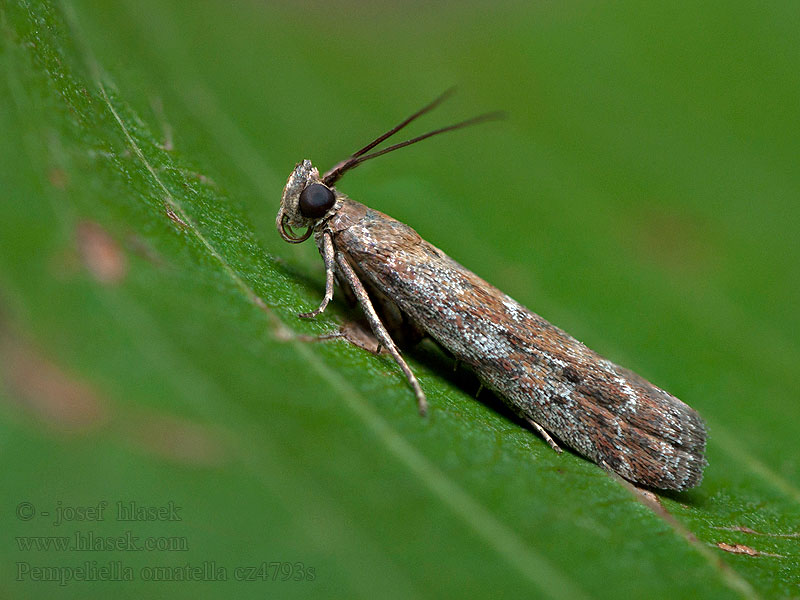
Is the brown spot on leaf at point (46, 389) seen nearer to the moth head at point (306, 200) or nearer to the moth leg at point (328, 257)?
the moth leg at point (328, 257)

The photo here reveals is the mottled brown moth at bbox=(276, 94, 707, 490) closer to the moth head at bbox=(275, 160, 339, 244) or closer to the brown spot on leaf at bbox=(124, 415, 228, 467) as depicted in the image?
the moth head at bbox=(275, 160, 339, 244)

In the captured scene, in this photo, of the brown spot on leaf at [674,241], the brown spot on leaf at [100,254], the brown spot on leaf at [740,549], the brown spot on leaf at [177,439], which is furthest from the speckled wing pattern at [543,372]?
the brown spot on leaf at [674,241]

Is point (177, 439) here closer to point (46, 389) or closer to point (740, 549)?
point (46, 389)

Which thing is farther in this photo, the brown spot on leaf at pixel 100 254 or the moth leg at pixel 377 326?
the moth leg at pixel 377 326

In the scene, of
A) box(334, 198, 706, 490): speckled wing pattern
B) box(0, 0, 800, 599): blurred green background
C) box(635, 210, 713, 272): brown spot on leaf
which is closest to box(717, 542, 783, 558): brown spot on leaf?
box(0, 0, 800, 599): blurred green background

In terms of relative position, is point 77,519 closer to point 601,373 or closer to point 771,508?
point 601,373

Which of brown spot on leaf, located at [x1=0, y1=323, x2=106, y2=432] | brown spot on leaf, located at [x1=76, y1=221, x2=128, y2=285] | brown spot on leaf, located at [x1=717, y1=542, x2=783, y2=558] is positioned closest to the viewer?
brown spot on leaf, located at [x1=0, y1=323, x2=106, y2=432]
